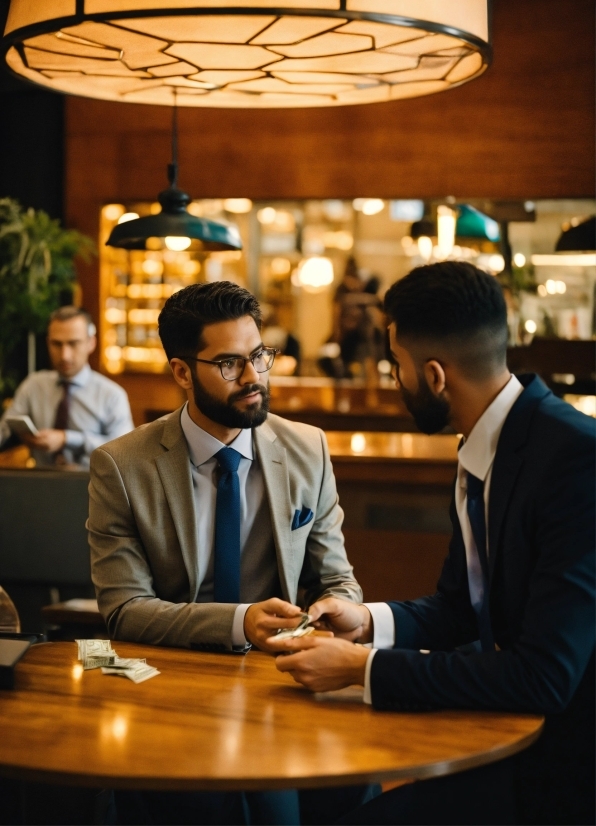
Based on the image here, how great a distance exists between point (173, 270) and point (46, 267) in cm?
374

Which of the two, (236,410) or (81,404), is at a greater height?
(236,410)

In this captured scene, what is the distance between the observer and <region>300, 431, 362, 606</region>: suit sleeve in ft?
8.14

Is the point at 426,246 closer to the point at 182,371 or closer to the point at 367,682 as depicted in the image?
the point at 182,371

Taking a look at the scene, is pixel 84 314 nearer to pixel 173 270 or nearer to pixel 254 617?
pixel 254 617

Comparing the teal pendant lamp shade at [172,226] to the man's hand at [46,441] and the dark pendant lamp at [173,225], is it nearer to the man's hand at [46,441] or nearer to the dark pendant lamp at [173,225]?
the dark pendant lamp at [173,225]

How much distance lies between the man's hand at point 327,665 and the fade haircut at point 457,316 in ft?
1.85

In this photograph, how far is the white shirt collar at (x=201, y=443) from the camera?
236 cm

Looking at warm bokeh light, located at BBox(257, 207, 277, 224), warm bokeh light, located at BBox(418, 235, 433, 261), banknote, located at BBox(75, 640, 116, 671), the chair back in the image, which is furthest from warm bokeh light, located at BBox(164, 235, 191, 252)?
warm bokeh light, located at BBox(257, 207, 277, 224)

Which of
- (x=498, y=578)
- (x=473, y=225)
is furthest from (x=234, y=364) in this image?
(x=473, y=225)

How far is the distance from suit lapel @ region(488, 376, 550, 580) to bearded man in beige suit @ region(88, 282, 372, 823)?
0.61 m

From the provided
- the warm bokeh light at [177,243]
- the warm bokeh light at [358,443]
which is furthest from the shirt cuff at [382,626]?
the warm bokeh light at [358,443]

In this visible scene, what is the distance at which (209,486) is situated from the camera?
92.6 inches

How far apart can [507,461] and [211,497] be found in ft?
2.76

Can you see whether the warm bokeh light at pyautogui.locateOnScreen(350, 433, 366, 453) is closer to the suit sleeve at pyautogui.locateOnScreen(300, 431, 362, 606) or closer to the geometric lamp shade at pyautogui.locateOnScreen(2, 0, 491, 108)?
the suit sleeve at pyautogui.locateOnScreen(300, 431, 362, 606)
